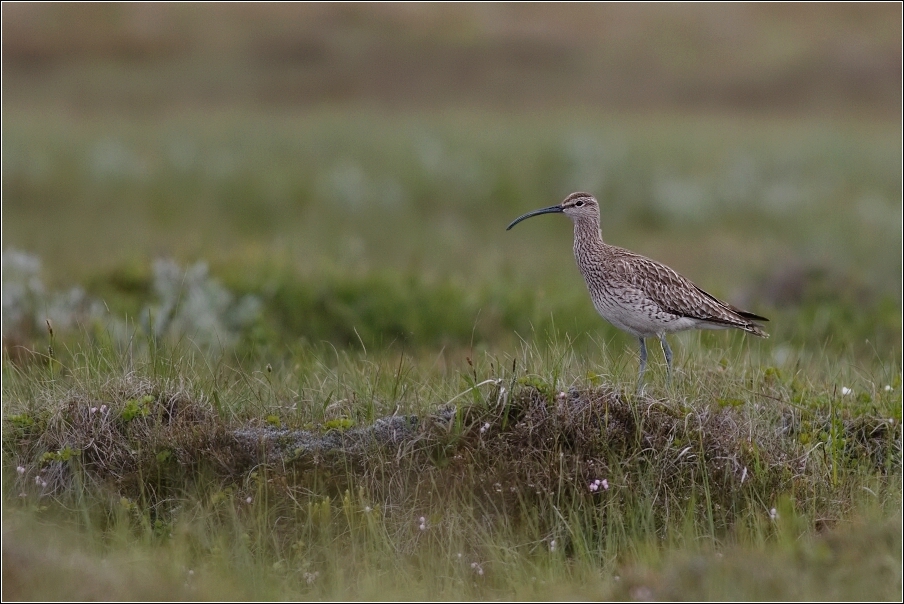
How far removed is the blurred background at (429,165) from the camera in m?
12.8

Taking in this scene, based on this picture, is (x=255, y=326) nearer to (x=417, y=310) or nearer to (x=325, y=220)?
(x=417, y=310)

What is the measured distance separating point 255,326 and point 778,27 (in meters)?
26.3

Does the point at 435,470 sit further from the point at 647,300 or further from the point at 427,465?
the point at 647,300

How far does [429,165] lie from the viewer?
856 inches

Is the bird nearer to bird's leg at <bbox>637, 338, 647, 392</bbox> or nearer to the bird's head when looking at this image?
bird's leg at <bbox>637, 338, 647, 392</bbox>

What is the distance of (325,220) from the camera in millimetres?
18906

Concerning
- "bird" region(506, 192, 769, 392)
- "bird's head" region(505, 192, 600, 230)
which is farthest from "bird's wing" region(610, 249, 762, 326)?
"bird's head" region(505, 192, 600, 230)

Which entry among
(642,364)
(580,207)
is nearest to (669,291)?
(642,364)

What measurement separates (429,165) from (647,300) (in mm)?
14995

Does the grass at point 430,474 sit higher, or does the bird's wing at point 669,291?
the bird's wing at point 669,291

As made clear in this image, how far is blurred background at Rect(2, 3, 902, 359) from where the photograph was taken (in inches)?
502

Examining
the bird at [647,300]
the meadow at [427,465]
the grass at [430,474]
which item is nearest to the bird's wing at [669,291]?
the bird at [647,300]

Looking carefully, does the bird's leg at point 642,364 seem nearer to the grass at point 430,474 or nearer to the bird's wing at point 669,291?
the grass at point 430,474

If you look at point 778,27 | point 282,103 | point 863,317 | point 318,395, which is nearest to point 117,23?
point 282,103
